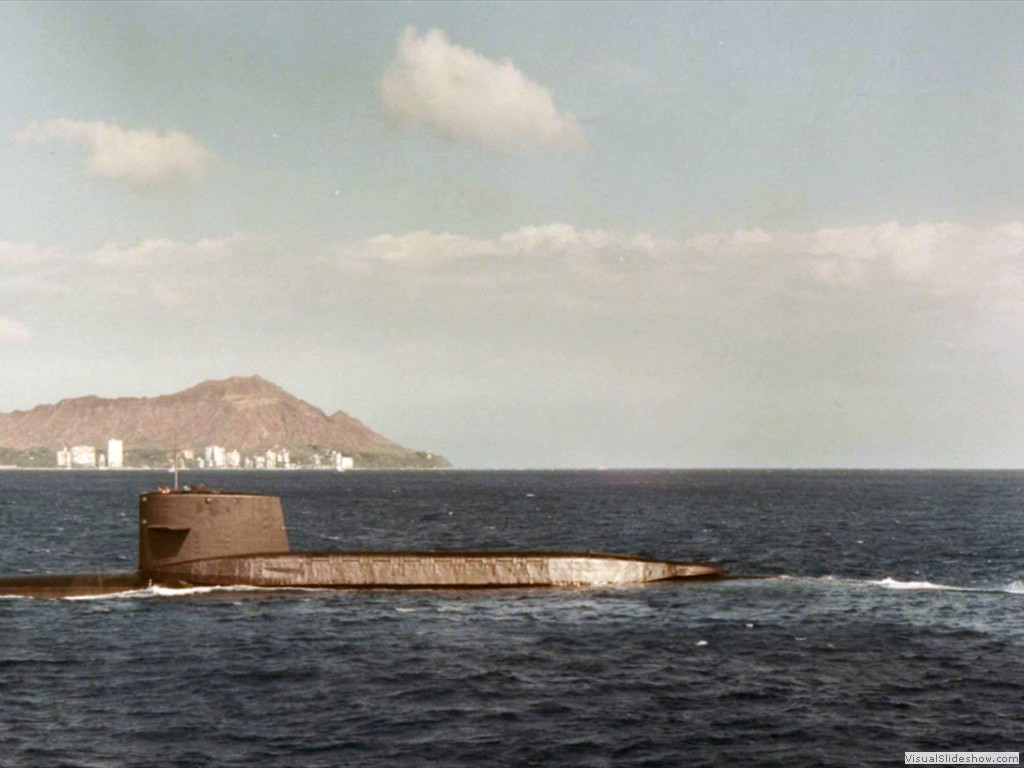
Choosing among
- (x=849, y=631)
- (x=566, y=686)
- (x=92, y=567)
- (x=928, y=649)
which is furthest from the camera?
(x=92, y=567)

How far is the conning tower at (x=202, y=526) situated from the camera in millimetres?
42156

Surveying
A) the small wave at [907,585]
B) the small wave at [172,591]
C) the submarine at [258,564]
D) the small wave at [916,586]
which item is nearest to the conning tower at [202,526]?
the submarine at [258,564]

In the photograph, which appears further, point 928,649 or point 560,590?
point 560,590

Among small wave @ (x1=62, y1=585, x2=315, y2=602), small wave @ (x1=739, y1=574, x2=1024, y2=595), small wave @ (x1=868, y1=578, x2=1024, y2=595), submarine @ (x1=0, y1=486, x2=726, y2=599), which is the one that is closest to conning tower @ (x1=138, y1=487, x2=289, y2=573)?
submarine @ (x1=0, y1=486, x2=726, y2=599)

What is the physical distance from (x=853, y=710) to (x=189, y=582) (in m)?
27.3

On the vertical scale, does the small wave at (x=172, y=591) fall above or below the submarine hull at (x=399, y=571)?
below

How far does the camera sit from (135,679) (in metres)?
29.2

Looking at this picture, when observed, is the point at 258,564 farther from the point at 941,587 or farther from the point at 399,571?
the point at 941,587

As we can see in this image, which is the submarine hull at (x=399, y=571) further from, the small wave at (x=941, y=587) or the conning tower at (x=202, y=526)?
the small wave at (x=941, y=587)

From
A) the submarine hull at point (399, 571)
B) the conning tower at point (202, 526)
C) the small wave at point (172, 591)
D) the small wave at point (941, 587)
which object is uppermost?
the conning tower at point (202, 526)

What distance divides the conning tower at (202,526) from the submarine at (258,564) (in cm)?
4

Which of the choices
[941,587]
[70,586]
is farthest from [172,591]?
[941,587]

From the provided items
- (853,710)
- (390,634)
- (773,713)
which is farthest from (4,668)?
(853,710)

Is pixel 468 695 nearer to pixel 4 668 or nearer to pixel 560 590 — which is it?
pixel 4 668
